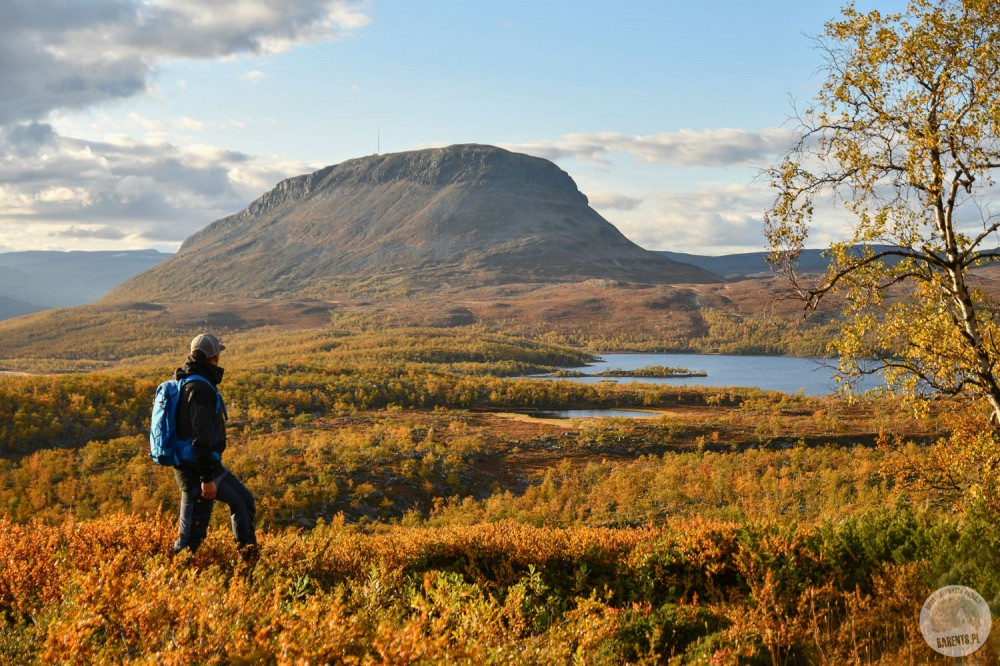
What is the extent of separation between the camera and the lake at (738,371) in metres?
58.5

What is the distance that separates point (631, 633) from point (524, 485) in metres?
15.6

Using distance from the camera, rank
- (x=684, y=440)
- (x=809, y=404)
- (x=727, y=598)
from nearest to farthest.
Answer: (x=727, y=598), (x=684, y=440), (x=809, y=404)

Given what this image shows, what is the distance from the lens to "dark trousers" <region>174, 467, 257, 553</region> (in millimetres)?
6691

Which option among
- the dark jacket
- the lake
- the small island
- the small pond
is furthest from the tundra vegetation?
the small island

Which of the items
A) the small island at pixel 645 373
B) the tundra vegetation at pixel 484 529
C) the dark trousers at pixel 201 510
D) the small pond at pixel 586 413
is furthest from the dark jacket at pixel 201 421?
the small island at pixel 645 373

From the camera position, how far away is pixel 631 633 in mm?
5914

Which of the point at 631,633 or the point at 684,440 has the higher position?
the point at 631,633

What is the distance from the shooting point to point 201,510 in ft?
22.2

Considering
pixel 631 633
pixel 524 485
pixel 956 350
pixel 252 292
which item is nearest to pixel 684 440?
pixel 524 485

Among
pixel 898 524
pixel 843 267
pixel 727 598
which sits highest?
pixel 843 267

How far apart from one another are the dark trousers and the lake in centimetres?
4711

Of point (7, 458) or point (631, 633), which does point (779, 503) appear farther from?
point (7, 458)

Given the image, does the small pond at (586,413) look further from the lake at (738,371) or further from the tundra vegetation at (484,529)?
the lake at (738,371)

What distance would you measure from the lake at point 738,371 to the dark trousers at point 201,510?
1855 inches
